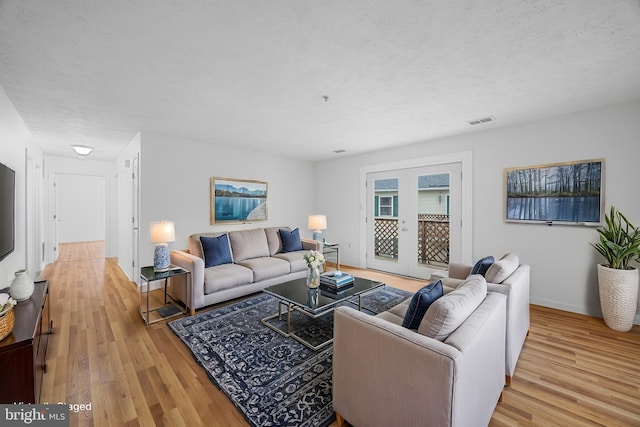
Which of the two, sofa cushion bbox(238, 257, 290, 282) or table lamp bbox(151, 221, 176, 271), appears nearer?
table lamp bbox(151, 221, 176, 271)

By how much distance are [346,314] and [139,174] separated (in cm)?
380

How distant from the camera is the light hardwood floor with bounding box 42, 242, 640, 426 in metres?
1.60

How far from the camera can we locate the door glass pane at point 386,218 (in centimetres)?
487

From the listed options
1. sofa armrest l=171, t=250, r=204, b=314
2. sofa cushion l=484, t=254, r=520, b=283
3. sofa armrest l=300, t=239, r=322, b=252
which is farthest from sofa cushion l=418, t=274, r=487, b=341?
sofa armrest l=300, t=239, r=322, b=252

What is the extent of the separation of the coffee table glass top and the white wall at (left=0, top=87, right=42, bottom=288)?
2.52m

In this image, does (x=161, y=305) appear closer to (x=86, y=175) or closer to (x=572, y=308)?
(x=86, y=175)

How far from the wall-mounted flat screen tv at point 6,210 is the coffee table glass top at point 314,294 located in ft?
7.36

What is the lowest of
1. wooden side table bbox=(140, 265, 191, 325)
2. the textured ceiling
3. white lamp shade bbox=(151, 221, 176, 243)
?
wooden side table bbox=(140, 265, 191, 325)

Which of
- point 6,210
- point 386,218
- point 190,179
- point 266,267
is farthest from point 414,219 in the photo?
point 6,210

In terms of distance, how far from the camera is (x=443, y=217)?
4250 mm

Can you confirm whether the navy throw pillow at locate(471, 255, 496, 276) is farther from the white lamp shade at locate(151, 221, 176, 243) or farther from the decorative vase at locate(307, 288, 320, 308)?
the white lamp shade at locate(151, 221, 176, 243)

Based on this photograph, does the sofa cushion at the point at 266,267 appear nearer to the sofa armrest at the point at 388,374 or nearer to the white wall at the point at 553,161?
the sofa armrest at the point at 388,374

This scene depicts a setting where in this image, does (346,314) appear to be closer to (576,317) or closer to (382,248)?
(576,317)

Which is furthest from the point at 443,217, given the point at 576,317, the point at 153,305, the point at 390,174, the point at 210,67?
the point at 153,305
